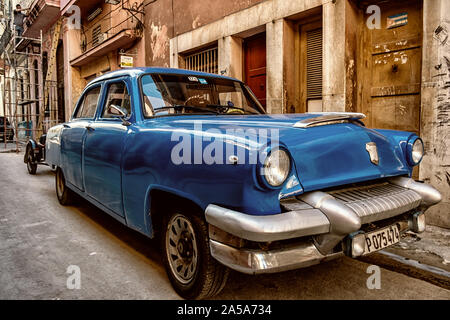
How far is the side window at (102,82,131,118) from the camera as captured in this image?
131 inches

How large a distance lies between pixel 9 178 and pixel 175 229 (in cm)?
711

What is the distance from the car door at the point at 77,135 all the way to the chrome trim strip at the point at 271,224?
8.80 ft

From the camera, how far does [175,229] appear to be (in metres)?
2.58

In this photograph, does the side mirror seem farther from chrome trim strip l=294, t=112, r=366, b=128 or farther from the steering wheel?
chrome trim strip l=294, t=112, r=366, b=128

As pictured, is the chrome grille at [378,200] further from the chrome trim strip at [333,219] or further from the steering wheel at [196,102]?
the steering wheel at [196,102]

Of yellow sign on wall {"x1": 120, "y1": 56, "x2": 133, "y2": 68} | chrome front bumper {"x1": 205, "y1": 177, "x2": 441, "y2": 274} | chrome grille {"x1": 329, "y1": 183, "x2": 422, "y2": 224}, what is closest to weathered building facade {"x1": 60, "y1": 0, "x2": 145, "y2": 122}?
yellow sign on wall {"x1": 120, "y1": 56, "x2": 133, "y2": 68}

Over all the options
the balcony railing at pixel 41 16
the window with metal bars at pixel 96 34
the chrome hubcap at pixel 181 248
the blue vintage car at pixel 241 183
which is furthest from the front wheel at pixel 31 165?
the balcony railing at pixel 41 16

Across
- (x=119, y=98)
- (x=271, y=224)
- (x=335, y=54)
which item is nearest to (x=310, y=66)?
(x=335, y=54)

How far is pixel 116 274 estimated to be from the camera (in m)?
2.96

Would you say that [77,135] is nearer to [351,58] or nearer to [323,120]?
[323,120]

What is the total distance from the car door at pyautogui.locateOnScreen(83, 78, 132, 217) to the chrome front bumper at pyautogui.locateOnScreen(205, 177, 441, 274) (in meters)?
1.43

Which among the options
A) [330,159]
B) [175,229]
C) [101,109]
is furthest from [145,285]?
[101,109]

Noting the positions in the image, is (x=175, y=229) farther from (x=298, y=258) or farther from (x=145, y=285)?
(x=298, y=258)

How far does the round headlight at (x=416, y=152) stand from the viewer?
2.91m
